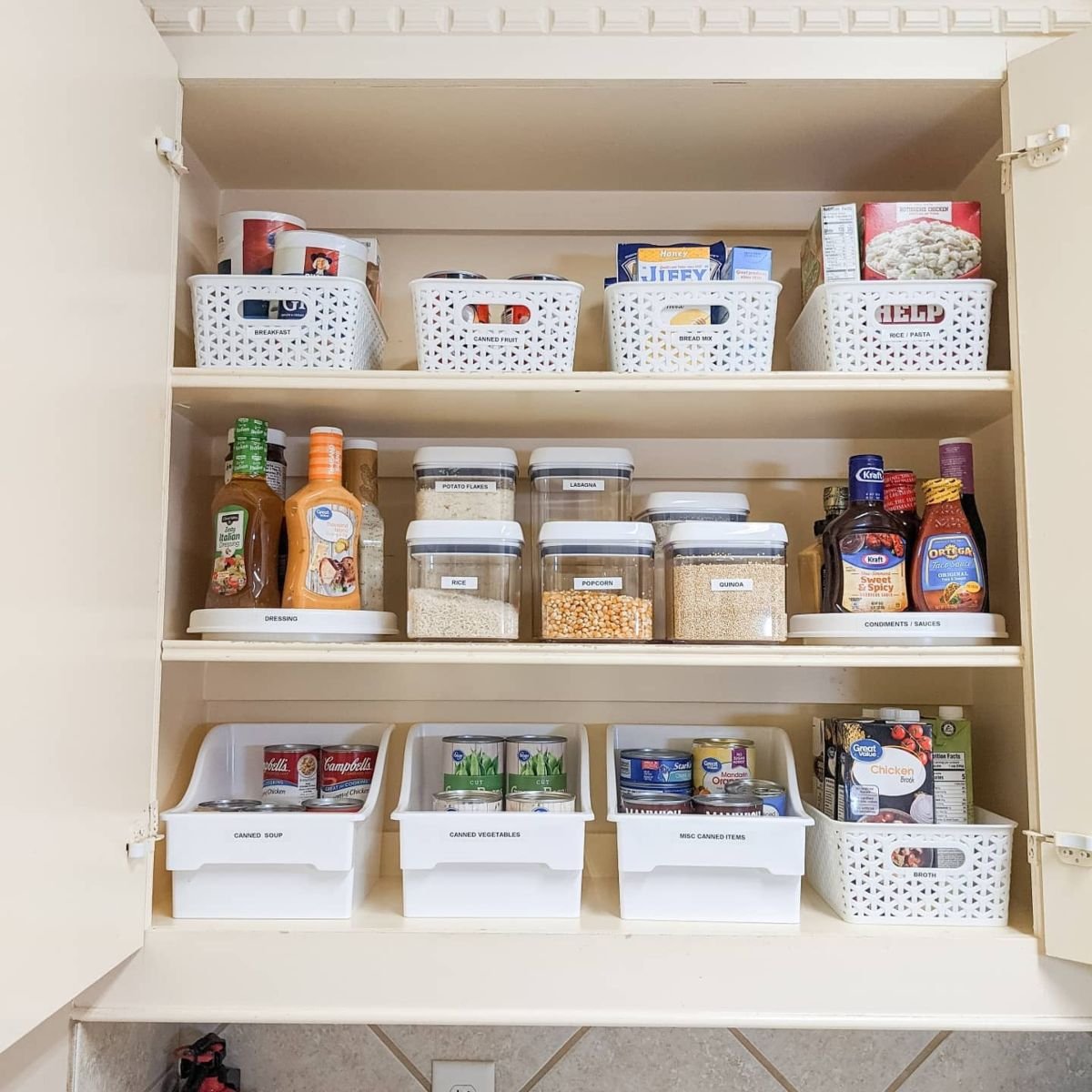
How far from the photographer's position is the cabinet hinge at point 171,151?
1.20 meters

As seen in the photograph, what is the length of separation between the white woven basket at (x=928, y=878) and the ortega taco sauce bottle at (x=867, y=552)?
0.91ft

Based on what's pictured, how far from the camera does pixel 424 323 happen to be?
1295 mm

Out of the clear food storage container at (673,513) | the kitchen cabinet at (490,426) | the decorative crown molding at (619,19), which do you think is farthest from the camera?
the clear food storage container at (673,513)

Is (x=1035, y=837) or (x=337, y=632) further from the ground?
(x=337, y=632)

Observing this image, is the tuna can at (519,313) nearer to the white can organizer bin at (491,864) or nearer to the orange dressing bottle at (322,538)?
the orange dressing bottle at (322,538)

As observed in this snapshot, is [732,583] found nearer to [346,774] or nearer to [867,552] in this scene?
[867,552]

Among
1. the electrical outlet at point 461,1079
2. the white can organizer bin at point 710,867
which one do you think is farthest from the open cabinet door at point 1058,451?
the electrical outlet at point 461,1079

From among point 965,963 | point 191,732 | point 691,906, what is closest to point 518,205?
point 191,732

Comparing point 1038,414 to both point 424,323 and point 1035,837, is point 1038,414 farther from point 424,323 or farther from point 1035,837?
point 424,323

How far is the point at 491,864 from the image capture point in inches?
48.6

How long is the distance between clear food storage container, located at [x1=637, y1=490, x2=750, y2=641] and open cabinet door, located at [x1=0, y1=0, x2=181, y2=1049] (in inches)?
24.7

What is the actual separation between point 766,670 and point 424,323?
707 millimetres

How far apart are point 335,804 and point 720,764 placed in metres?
0.51

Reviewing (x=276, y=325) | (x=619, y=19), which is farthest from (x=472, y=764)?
(x=619, y=19)
